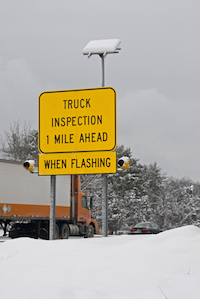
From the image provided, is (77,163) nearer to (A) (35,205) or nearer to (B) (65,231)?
(A) (35,205)

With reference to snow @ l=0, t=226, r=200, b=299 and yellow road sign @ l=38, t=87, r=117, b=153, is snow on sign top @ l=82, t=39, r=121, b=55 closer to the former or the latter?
yellow road sign @ l=38, t=87, r=117, b=153

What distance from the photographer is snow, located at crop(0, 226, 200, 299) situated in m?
5.98

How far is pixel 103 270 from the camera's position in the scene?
6949 mm

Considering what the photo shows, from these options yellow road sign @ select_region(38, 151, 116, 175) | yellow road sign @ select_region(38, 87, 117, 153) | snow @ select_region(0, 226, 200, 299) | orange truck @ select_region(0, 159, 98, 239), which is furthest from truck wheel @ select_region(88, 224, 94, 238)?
snow @ select_region(0, 226, 200, 299)

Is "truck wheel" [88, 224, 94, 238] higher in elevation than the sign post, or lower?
lower

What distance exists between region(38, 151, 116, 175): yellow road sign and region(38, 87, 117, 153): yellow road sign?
212mm

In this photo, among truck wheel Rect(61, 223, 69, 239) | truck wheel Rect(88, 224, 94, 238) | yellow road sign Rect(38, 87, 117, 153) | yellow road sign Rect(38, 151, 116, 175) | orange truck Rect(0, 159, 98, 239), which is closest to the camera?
yellow road sign Rect(38, 87, 117, 153)

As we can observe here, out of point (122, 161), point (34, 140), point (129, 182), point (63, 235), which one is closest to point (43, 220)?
point (63, 235)

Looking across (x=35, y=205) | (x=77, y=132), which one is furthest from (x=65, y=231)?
(x=77, y=132)

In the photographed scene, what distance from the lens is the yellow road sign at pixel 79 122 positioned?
16.5 meters

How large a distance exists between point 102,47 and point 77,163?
15.6 feet

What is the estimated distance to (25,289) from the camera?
6172mm

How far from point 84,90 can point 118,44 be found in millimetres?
2960

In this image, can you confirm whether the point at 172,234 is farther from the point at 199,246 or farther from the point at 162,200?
the point at 162,200
